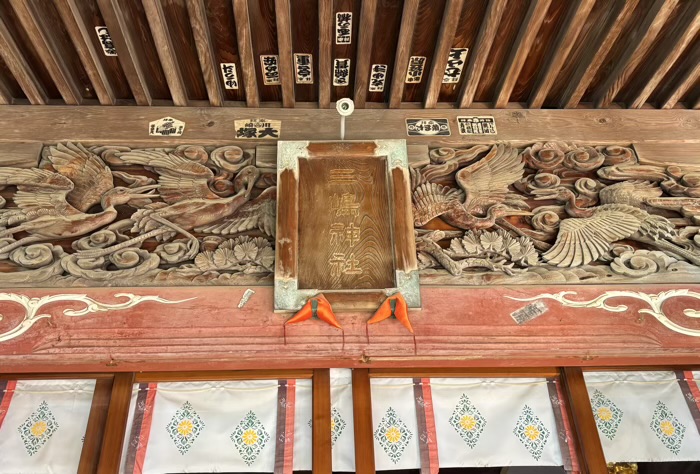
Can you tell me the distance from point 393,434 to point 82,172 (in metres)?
2.62

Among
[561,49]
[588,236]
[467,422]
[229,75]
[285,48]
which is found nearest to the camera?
[467,422]

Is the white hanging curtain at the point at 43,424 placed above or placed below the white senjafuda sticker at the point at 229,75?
below

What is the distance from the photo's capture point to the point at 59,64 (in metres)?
3.57

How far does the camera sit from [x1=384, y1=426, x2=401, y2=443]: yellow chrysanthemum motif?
2.82 meters

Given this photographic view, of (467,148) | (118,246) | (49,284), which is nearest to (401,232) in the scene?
(467,148)

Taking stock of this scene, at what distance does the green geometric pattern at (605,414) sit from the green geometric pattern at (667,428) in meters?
0.18

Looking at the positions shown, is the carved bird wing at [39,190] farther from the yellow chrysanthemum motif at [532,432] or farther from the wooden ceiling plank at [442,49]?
the yellow chrysanthemum motif at [532,432]

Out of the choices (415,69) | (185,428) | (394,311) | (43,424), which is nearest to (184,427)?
(185,428)

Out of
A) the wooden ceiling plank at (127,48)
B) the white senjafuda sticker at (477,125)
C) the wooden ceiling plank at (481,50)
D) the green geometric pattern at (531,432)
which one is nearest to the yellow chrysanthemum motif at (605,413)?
the green geometric pattern at (531,432)

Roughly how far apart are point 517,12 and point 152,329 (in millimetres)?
3031

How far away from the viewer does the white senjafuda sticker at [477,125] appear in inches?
154

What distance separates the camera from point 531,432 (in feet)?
9.39

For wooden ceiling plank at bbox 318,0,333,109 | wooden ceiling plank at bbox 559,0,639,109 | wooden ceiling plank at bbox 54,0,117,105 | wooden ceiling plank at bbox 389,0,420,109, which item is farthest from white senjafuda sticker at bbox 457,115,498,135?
wooden ceiling plank at bbox 54,0,117,105

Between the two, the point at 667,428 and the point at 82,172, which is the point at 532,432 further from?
the point at 82,172
